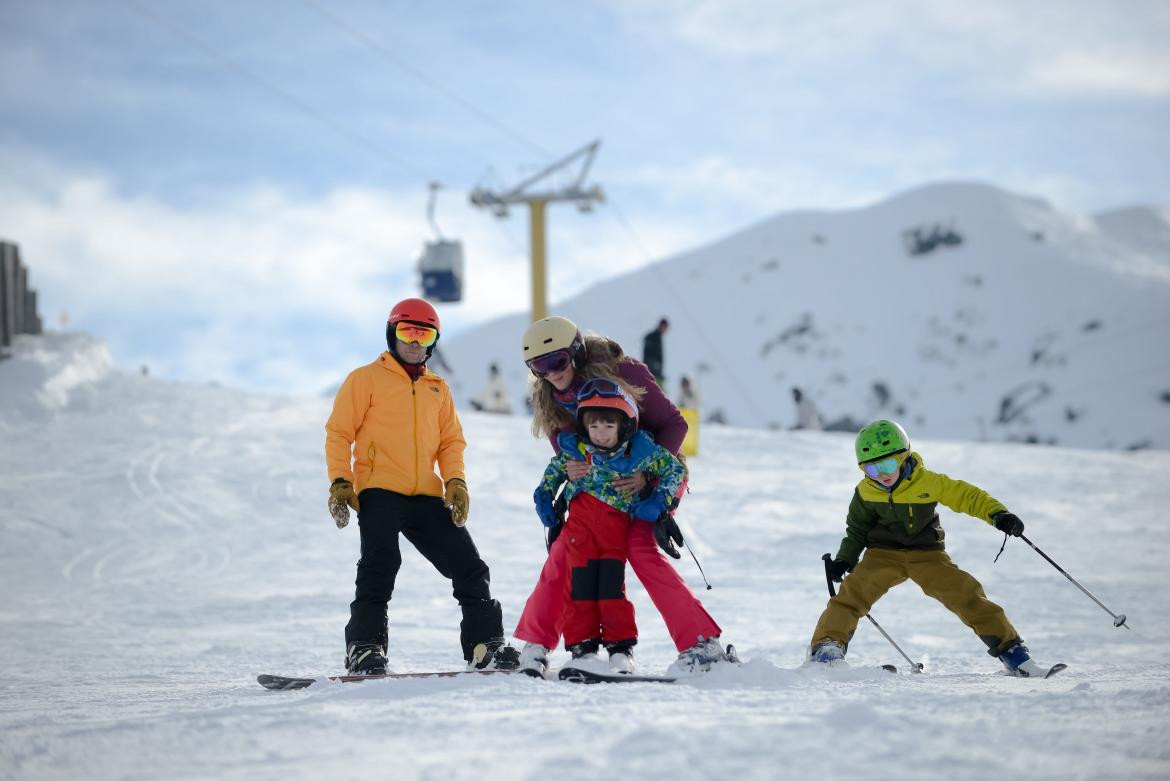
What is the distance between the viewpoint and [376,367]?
4.32 meters

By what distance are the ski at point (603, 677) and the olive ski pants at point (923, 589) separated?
3.33 feet

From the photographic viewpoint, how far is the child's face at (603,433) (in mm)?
3801

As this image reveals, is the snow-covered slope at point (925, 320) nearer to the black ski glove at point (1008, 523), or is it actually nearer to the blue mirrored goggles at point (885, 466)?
the black ski glove at point (1008, 523)

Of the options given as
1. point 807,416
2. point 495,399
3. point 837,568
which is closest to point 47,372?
point 495,399

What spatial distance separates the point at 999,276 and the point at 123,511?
175 ft

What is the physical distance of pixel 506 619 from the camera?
645 cm

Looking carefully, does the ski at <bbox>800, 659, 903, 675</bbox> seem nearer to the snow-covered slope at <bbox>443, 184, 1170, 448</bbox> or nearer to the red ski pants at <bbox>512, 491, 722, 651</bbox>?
the red ski pants at <bbox>512, 491, 722, 651</bbox>

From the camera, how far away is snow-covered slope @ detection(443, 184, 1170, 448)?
4181 centimetres

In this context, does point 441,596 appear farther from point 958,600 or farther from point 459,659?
point 958,600

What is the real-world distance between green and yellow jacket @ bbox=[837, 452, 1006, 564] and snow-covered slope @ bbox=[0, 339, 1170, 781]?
60 cm

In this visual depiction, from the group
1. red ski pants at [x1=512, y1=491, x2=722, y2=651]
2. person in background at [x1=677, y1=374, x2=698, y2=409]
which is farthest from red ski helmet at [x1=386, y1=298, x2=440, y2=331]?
person in background at [x1=677, y1=374, x2=698, y2=409]

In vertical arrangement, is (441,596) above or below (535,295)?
below

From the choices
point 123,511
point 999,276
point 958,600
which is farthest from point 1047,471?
point 999,276

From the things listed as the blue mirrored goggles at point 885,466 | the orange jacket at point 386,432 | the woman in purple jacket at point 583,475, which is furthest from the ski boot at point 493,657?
the blue mirrored goggles at point 885,466
